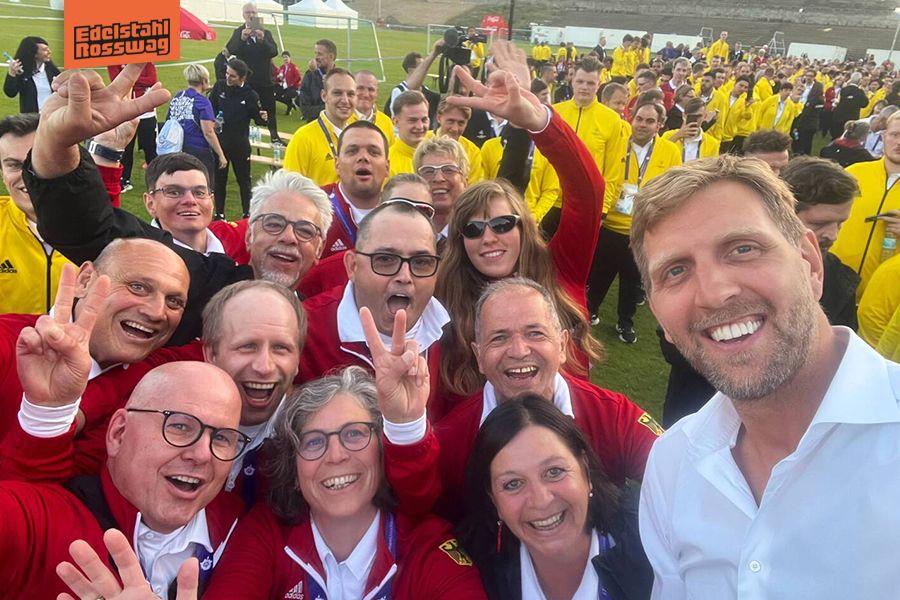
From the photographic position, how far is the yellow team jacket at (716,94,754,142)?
1227cm

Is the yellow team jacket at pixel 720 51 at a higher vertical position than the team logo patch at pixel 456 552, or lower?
higher

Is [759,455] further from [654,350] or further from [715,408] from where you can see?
[654,350]

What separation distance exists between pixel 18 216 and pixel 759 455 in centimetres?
385

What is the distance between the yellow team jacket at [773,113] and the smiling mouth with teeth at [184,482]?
45.0 feet

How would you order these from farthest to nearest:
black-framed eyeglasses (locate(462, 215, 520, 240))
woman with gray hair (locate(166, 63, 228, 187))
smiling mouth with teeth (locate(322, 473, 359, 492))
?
woman with gray hair (locate(166, 63, 228, 187)) < black-framed eyeglasses (locate(462, 215, 520, 240)) < smiling mouth with teeth (locate(322, 473, 359, 492))

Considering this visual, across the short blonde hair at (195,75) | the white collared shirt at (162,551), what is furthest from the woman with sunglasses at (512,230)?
the short blonde hair at (195,75)

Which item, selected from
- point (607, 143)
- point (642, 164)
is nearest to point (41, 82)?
point (607, 143)

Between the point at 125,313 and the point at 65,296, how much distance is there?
470 mm

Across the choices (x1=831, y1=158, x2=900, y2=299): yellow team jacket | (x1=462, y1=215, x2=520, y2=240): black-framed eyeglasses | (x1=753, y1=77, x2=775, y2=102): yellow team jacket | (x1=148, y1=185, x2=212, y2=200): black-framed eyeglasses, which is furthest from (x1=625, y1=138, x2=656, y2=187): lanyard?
(x1=753, y1=77, x2=775, y2=102): yellow team jacket

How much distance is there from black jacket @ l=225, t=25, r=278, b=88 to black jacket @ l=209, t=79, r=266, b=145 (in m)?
3.65

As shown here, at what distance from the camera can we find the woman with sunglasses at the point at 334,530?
6.90ft

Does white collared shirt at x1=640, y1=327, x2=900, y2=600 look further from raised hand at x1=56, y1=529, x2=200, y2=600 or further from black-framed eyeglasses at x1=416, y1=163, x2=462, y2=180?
black-framed eyeglasses at x1=416, y1=163, x2=462, y2=180

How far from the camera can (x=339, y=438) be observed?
2.21 m

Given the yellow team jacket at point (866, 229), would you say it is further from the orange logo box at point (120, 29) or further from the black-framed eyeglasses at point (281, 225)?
the orange logo box at point (120, 29)
